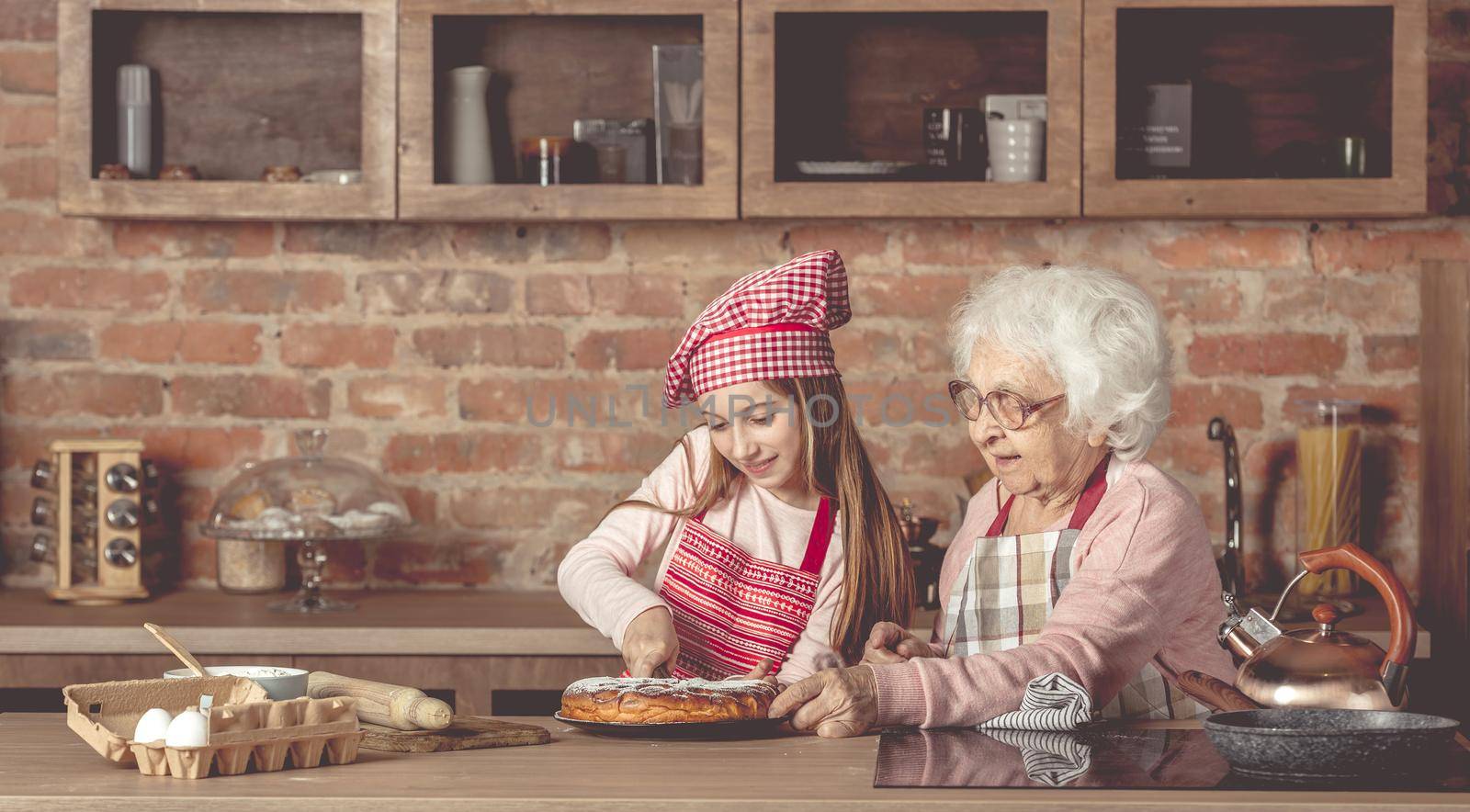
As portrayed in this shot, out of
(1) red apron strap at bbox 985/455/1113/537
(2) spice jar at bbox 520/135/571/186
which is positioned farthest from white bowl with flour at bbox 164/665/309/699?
(2) spice jar at bbox 520/135/571/186

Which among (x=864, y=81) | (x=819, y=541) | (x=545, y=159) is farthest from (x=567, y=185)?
(x=819, y=541)

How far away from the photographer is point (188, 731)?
1.55 meters

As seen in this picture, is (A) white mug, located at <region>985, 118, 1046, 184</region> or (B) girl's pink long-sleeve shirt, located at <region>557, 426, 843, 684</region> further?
Answer: (A) white mug, located at <region>985, 118, 1046, 184</region>

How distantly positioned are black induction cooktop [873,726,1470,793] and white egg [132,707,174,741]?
2.36 feet

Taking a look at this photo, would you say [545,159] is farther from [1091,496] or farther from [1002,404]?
[1091,496]

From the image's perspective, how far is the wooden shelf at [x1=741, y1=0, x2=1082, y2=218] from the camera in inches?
120

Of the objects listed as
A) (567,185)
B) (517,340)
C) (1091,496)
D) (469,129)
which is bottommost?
(1091,496)

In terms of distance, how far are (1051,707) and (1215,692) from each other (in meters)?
0.18

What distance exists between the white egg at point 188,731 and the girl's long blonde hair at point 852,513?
92 cm

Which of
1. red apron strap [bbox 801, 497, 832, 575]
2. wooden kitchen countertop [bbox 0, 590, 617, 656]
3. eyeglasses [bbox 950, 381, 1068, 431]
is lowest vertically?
wooden kitchen countertop [bbox 0, 590, 617, 656]

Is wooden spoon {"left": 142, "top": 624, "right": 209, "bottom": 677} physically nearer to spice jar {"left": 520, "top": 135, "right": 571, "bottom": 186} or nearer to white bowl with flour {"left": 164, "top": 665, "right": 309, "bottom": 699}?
white bowl with flour {"left": 164, "top": 665, "right": 309, "bottom": 699}

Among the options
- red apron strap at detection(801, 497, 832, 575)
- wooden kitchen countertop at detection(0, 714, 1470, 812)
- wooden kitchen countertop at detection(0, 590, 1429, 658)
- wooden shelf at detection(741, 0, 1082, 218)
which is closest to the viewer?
wooden kitchen countertop at detection(0, 714, 1470, 812)

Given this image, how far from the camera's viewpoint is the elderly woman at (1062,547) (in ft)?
6.00

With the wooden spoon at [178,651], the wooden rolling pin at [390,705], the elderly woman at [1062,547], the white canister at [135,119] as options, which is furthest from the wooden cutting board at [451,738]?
the white canister at [135,119]
